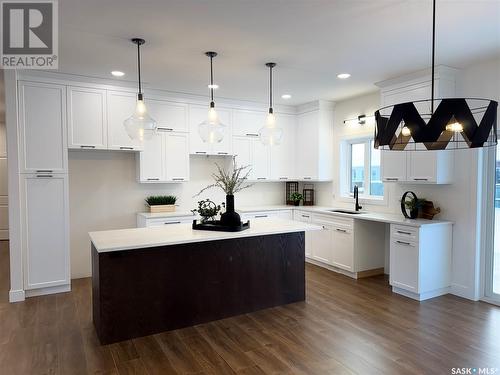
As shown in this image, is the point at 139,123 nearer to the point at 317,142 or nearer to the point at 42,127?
the point at 42,127

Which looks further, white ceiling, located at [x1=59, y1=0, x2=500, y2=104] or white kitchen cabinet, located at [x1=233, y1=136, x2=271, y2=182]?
white kitchen cabinet, located at [x1=233, y1=136, x2=271, y2=182]

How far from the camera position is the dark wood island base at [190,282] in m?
2.99

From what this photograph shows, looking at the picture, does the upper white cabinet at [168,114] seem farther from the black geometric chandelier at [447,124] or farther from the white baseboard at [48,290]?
the black geometric chandelier at [447,124]

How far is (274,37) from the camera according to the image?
3.10 m

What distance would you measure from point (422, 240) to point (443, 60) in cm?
197

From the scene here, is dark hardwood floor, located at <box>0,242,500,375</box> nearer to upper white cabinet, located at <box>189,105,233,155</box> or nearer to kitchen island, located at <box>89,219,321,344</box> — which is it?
kitchen island, located at <box>89,219,321,344</box>

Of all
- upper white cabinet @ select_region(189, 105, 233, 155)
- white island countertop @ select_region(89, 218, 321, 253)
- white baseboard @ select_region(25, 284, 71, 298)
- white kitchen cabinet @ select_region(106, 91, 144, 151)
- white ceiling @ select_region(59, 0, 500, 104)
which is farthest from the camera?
upper white cabinet @ select_region(189, 105, 233, 155)

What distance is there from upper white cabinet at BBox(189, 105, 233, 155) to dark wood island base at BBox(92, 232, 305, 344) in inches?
82.5

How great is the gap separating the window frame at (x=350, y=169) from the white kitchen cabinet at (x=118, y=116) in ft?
10.7

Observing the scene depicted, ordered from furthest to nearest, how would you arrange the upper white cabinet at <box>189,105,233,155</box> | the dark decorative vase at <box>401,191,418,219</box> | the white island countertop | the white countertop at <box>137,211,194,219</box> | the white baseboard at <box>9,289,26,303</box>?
the upper white cabinet at <box>189,105,233,155</box>
the white countertop at <box>137,211,194,219</box>
the dark decorative vase at <box>401,191,418,219</box>
the white baseboard at <box>9,289,26,303</box>
the white island countertop

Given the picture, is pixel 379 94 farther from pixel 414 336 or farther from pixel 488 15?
pixel 414 336

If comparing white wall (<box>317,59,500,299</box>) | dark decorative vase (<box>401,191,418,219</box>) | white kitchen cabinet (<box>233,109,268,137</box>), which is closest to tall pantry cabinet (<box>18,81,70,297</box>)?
white kitchen cabinet (<box>233,109,268,137</box>)

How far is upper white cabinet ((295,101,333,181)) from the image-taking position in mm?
5664

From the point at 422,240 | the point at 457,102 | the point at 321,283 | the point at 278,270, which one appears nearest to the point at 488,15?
the point at 457,102
